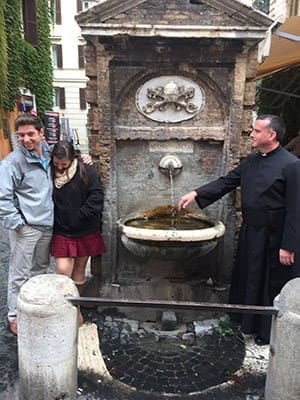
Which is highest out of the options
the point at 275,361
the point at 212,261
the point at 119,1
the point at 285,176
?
the point at 119,1

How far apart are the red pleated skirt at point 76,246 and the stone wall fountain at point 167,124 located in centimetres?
31

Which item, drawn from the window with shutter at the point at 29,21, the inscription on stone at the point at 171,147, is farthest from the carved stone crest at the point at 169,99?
the window with shutter at the point at 29,21

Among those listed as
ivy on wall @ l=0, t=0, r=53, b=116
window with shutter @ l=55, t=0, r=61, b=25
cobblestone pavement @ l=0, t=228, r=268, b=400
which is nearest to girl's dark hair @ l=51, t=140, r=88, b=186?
cobblestone pavement @ l=0, t=228, r=268, b=400

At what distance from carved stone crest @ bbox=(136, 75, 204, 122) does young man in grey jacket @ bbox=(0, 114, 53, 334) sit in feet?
3.92

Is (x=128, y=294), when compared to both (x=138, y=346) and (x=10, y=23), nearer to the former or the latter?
Answer: (x=138, y=346)

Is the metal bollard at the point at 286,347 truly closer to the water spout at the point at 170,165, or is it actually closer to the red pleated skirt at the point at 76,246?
the red pleated skirt at the point at 76,246

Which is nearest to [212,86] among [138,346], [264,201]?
[264,201]

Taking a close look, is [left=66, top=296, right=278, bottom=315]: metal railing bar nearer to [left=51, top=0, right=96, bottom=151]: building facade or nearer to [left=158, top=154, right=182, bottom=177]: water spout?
[left=158, top=154, right=182, bottom=177]: water spout

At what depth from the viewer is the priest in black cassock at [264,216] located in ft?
11.4

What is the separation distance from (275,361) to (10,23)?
12.6 metres

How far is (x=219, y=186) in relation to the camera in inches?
153

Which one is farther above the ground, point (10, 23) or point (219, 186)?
point (10, 23)

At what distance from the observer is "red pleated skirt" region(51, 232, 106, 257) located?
3.63 m

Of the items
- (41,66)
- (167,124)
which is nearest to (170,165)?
(167,124)
